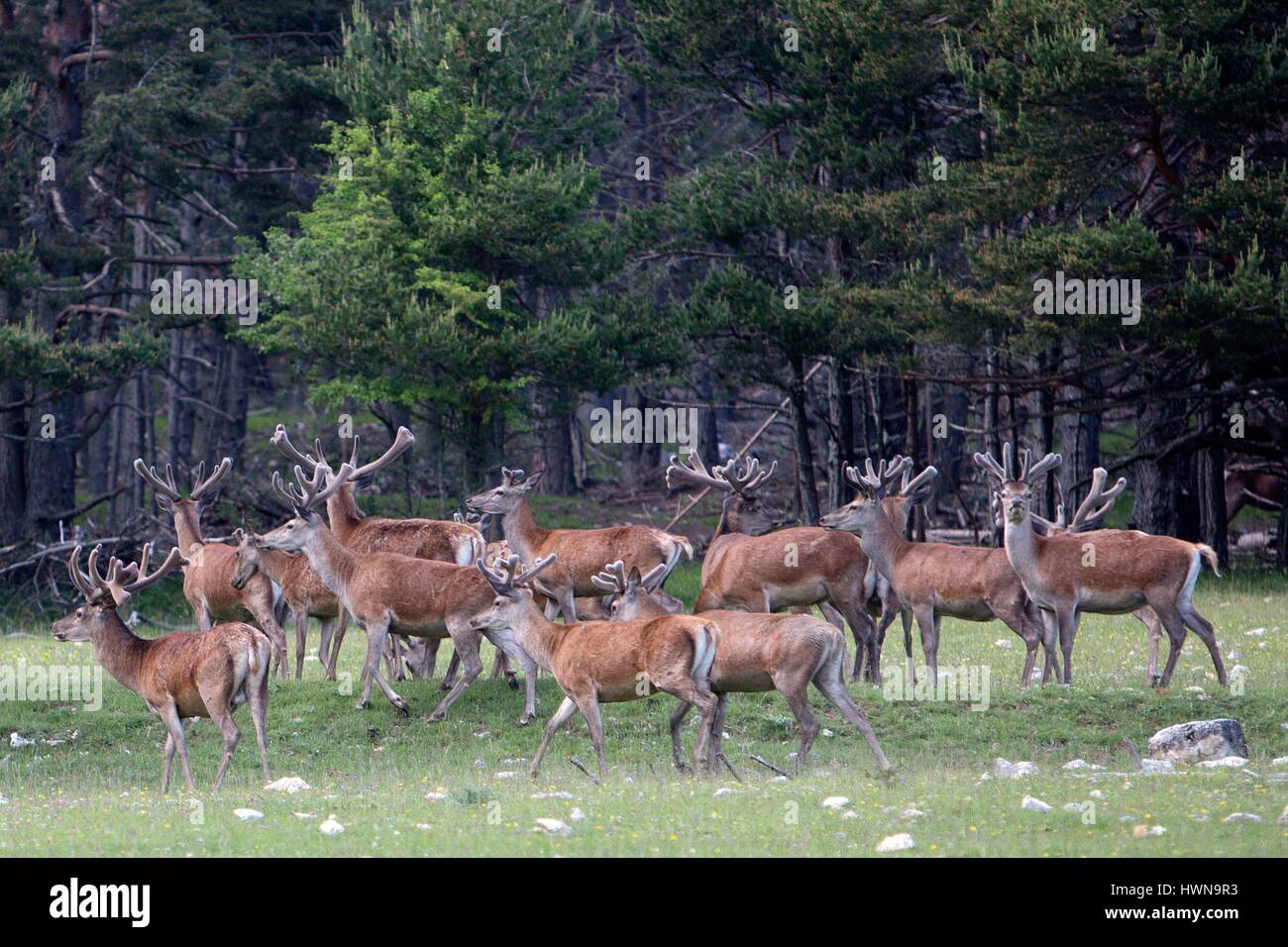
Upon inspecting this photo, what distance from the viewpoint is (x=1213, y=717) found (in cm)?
1352

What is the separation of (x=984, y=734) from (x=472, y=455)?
15250mm

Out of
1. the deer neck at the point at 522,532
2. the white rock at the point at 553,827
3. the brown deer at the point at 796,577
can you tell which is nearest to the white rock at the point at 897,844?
the white rock at the point at 553,827

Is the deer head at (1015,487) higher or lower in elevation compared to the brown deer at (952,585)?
higher

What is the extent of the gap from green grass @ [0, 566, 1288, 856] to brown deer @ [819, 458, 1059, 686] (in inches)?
26.1

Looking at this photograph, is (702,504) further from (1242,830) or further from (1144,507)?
(1242,830)

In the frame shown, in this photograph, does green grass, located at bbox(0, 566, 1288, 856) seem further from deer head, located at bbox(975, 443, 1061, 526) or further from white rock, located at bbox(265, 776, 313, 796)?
deer head, located at bbox(975, 443, 1061, 526)

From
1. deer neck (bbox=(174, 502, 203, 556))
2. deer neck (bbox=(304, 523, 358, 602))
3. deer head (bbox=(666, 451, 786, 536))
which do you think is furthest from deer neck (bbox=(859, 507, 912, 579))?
deer neck (bbox=(174, 502, 203, 556))

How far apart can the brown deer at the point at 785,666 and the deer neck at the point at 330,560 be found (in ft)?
12.7

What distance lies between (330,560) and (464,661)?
1613 mm

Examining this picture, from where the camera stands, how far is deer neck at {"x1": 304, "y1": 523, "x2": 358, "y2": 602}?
14609 mm

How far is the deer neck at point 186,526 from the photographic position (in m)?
17.5

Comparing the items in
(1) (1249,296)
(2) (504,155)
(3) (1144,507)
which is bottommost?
(3) (1144,507)

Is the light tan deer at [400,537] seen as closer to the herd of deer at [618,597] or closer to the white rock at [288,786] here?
the herd of deer at [618,597]
